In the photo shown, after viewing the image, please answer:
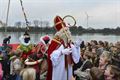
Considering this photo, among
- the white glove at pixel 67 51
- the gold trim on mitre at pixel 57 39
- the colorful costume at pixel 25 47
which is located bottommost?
the colorful costume at pixel 25 47

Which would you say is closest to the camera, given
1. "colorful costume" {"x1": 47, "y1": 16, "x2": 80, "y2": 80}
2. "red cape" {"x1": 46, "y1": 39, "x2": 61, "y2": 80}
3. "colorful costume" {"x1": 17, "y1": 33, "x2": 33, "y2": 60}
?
"colorful costume" {"x1": 47, "y1": 16, "x2": 80, "y2": 80}

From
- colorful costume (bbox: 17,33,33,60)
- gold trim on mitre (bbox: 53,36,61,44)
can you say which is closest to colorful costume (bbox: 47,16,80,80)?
gold trim on mitre (bbox: 53,36,61,44)

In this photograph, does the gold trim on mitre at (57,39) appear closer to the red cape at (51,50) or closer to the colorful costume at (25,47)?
the red cape at (51,50)

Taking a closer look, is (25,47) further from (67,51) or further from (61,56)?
(67,51)

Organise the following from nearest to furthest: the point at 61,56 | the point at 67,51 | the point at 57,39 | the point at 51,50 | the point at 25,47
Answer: the point at 67,51 < the point at 61,56 < the point at 51,50 < the point at 57,39 < the point at 25,47

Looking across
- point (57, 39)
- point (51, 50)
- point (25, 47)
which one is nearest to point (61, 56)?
point (51, 50)

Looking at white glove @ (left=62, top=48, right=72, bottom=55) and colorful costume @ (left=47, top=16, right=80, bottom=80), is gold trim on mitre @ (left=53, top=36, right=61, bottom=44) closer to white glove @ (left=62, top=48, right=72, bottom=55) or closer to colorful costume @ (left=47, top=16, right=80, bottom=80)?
colorful costume @ (left=47, top=16, right=80, bottom=80)

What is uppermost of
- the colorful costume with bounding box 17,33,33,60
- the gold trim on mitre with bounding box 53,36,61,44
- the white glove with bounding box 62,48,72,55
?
the gold trim on mitre with bounding box 53,36,61,44

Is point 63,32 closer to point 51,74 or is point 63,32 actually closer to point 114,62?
point 51,74

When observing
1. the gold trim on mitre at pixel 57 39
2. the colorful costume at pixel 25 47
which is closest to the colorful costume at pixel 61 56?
the gold trim on mitre at pixel 57 39

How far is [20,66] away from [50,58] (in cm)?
85

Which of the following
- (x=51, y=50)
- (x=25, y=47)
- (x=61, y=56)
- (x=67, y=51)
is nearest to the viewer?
(x=67, y=51)

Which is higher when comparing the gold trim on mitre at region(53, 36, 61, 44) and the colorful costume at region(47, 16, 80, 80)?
the gold trim on mitre at region(53, 36, 61, 44)

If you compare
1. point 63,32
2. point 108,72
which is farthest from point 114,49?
point 108,72
